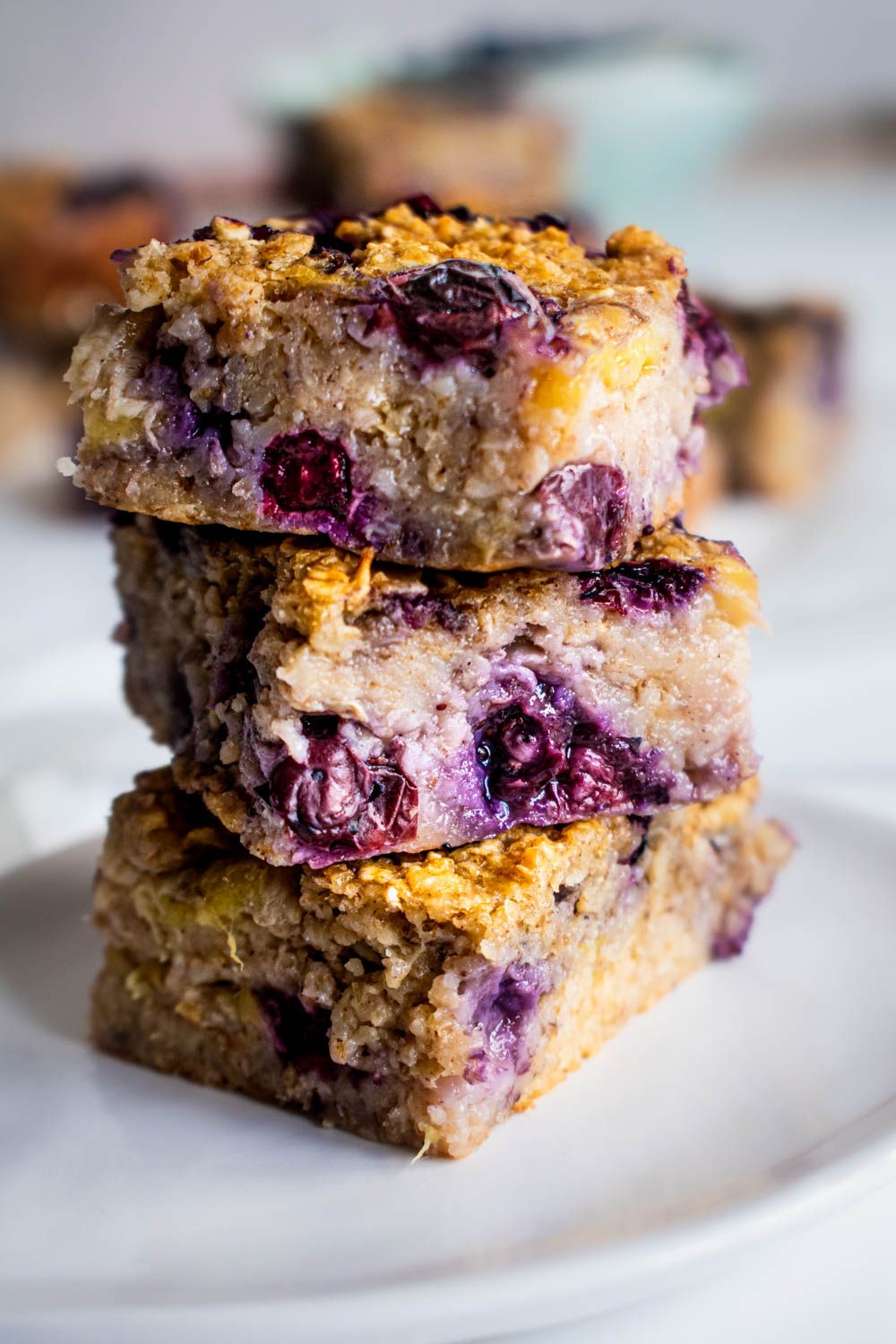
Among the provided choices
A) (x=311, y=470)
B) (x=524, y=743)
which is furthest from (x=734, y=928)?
(x=311, y=470)

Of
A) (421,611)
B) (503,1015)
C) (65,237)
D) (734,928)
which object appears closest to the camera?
(421,611)

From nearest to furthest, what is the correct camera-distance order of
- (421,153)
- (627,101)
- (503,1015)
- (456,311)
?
1. (456,311)
2. (503,1015)
3. (421,153)
4. (627,101)

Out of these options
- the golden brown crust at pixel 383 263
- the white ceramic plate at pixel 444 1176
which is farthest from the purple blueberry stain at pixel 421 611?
the white ceramic plate at pixel 444 1176

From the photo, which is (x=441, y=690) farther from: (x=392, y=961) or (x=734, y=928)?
(x=734, y=928)

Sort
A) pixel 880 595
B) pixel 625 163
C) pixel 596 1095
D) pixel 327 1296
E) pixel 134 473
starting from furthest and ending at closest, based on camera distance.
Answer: pixel 625 163 < pixel 880 595 < pixel 596 1095 < pixel 134 473 < pixel 327 1296

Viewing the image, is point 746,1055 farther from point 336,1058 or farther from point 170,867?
point 170,867

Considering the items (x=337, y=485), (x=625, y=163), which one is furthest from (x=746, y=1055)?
(x=625, y=163)

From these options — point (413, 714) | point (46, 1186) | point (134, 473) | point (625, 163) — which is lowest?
point (46, 1186)
